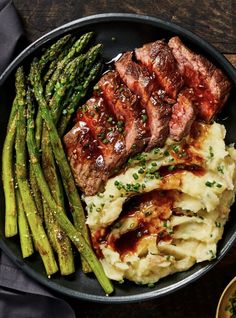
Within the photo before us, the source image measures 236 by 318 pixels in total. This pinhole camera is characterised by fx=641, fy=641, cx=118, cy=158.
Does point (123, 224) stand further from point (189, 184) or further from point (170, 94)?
point (170, 94)

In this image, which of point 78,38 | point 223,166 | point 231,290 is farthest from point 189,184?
point 78,38

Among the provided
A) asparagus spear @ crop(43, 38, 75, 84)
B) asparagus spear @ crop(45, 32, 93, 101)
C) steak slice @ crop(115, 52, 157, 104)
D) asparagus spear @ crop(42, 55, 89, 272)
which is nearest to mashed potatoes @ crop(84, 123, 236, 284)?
asparagus spear @ crop(42, 55, 89, 272)

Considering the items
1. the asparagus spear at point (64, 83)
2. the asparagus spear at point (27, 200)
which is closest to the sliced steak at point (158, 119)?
the asparagus spear at point (64, 83)

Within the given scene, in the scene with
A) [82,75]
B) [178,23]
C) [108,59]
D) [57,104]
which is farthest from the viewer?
[178,23]

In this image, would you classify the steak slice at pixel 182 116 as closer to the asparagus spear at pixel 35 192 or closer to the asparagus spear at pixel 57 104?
the asparagus spear at pixel 57 104

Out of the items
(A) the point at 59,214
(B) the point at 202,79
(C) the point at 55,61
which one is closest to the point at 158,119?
(B) the point at 202,79

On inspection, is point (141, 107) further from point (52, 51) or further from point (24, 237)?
point (24, 237)
